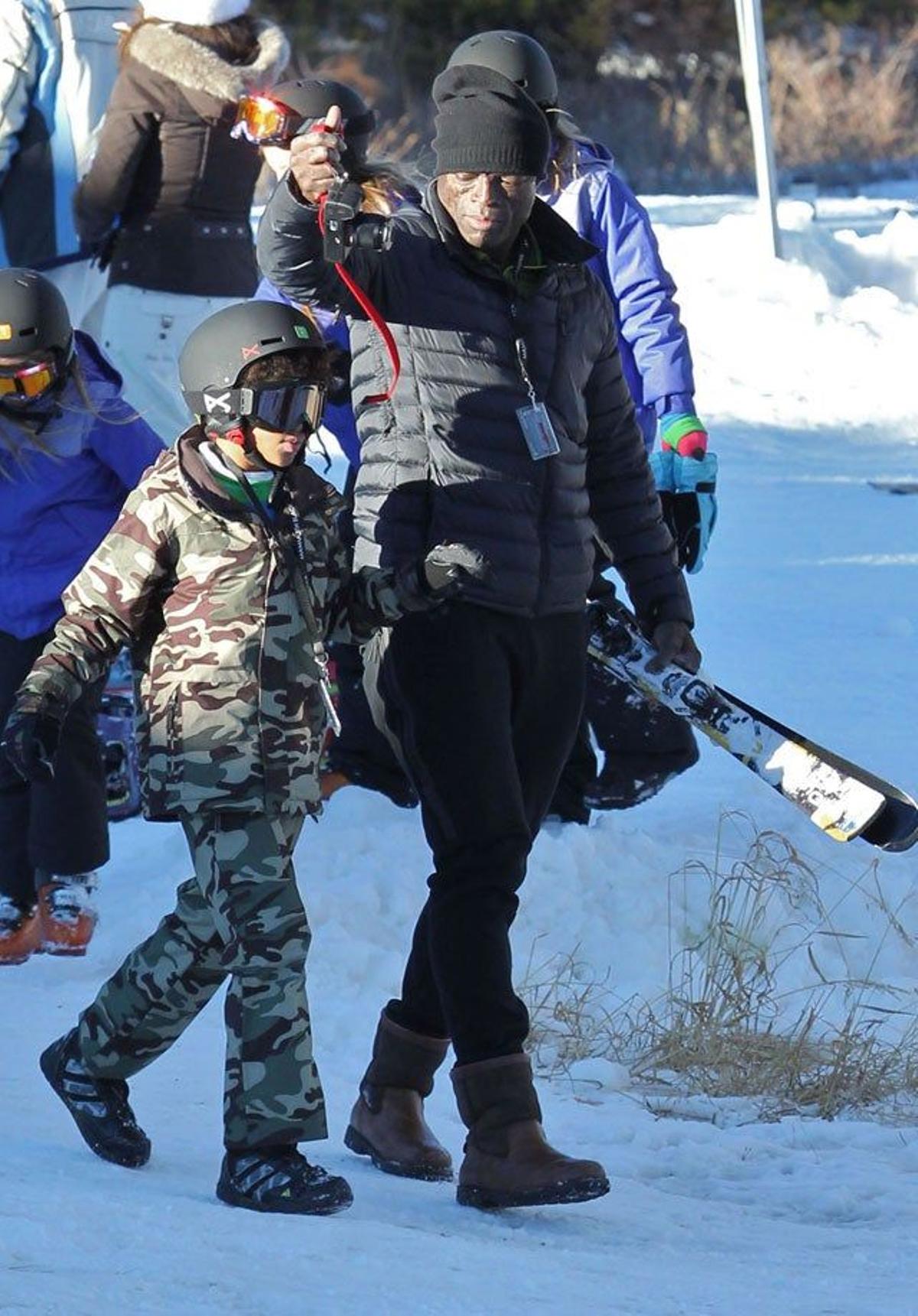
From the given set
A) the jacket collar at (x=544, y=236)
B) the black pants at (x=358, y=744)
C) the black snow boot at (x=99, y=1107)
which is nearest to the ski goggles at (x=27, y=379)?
the black pants at (x=358, y=744)

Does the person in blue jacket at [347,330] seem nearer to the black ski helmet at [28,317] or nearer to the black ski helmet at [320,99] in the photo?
the black ski helmet at [320,99]

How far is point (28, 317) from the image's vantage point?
5.31 metres

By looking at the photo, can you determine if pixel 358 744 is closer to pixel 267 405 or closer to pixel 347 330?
pixel 347 330

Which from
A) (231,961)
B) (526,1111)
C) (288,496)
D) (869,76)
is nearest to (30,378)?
(288,496)

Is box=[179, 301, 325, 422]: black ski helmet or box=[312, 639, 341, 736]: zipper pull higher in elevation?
box=[179, 301, 325, 422]: black ski helmet

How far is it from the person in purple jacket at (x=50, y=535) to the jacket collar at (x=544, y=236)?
148 centimetres

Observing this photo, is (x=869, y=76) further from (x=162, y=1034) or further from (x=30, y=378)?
(x=162, y=1034)

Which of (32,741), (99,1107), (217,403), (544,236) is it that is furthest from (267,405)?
(99,1107)

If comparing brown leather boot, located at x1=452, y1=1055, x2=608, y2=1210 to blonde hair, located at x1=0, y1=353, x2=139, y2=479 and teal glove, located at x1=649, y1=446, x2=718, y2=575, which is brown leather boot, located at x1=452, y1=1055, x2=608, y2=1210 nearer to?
teal glove, located at x1=649, y1=446, x2=718, y2=575

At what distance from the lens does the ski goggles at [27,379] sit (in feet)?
17.6

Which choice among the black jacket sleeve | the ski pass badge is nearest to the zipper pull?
the ski pass badge

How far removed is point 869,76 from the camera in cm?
2264

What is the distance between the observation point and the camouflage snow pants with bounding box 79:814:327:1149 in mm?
3973

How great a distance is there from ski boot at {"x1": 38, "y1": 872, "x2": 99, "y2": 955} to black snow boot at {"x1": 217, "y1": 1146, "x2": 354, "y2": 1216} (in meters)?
1.75
